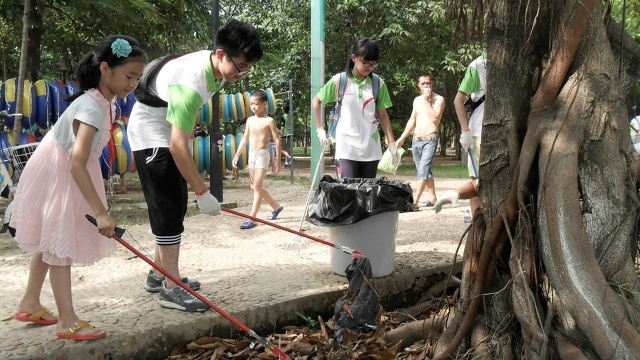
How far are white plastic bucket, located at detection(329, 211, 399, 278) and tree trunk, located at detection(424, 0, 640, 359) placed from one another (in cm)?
121

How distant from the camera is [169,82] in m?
3.41

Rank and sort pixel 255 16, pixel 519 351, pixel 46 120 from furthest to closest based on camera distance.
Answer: pixel 255 16 < pixel 46 120 < pixel 519 351

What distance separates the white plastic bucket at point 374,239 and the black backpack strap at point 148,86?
1.51 m

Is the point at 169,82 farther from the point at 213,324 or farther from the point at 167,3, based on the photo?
the point at 167,3

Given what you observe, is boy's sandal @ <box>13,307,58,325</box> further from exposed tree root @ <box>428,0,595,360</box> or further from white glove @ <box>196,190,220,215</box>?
exposed tree root @ <box>428,0,595,360</box>

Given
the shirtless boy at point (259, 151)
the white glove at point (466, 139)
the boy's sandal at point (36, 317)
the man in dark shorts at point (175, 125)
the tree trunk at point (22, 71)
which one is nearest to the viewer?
the boy's sandal at point (36, 317)

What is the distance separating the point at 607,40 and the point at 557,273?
1191 millimetres

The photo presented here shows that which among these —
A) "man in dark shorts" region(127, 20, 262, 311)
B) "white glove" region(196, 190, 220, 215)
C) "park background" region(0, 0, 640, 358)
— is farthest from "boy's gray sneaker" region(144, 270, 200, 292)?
"park background" region(0, 0, 640, 358)

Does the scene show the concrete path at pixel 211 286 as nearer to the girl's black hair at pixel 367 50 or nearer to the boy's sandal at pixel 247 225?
the boy's sandal at pixel 247 225

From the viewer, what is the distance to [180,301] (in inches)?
138

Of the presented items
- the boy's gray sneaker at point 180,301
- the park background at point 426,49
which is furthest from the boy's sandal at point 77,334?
the park background at point 426,49

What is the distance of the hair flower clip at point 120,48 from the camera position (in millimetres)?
3104

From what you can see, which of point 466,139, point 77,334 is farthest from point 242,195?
point 77,334

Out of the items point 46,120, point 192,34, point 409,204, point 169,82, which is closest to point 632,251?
point 409,204
